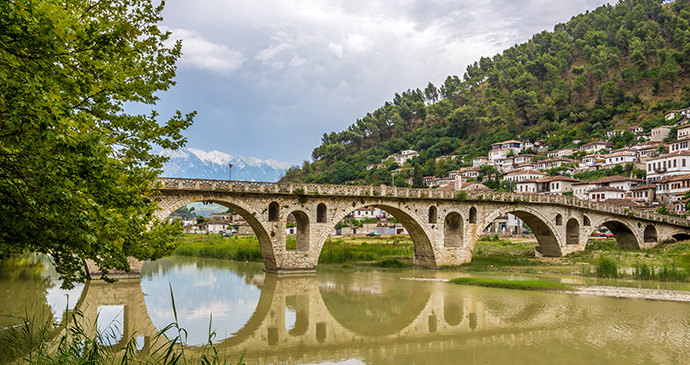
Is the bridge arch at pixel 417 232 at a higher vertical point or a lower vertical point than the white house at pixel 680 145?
lower

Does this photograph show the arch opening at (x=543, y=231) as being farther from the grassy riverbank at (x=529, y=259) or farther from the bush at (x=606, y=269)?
the bush at (x=606, y=269)

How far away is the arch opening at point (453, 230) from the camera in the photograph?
1569 inches

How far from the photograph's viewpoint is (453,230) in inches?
1591

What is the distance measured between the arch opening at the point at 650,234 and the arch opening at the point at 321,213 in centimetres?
3965

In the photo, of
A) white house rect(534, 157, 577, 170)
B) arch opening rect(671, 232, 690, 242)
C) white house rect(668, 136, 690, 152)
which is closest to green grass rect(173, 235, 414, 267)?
arch opening rect(671, 232, 690, 242)

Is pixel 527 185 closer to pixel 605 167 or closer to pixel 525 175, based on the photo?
pixel 525 175

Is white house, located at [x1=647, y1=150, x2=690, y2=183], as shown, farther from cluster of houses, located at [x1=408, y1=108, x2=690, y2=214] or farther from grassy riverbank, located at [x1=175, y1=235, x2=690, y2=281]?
grassy riverbank, located at [x1=175, y1=235, x2=690, y2=281]

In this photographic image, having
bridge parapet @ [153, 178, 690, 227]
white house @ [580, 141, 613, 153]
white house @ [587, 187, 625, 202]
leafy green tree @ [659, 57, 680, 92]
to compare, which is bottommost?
bridge parapet @ [153, 178, 690, 227]

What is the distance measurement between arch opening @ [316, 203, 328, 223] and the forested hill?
73921mm

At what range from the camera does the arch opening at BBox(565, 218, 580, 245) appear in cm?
4641

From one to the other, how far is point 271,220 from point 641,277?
78.2 feet

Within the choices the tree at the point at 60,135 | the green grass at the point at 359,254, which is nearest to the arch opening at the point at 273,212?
the green grass at the point at 359,254

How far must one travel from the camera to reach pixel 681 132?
8025 cm

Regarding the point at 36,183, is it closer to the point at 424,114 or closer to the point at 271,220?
the point at 271,220
